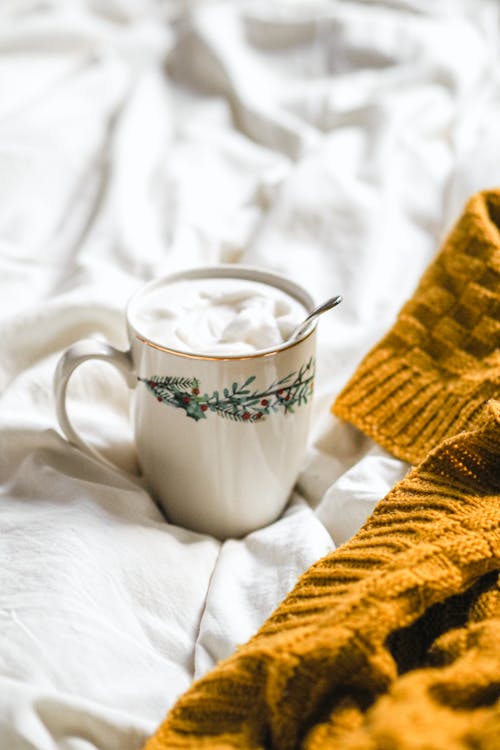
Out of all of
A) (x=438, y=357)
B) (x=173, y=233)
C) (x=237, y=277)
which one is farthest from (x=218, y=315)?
(x=173, y=233)

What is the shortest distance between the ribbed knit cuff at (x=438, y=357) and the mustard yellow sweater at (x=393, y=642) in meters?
0.02

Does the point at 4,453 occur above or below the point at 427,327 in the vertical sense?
below

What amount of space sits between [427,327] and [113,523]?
258 mm

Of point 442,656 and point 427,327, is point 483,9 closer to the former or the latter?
point 427,327

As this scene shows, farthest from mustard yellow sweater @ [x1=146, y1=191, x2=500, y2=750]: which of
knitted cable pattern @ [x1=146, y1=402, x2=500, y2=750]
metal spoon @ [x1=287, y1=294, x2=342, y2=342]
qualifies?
metal spoon @ [x1=287, y1=294, x2=342, y2=342]

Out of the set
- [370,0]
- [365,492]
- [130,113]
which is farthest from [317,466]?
[370,0]

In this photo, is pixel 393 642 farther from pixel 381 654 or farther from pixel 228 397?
pixel 228 397

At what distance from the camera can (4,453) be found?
0.54m

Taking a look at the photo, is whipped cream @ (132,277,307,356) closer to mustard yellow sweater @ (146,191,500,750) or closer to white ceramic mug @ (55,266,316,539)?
white ceramic mug @ (55,266,316,539)

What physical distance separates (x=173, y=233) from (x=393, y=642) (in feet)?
1.55

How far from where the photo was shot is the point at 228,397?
0.47 meters

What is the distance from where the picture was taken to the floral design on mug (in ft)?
1.55

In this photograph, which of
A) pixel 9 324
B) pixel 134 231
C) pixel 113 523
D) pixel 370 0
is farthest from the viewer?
pixel 370 0

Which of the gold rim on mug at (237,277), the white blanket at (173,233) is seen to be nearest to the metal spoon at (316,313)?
the gold rim on mug at (237,277)
